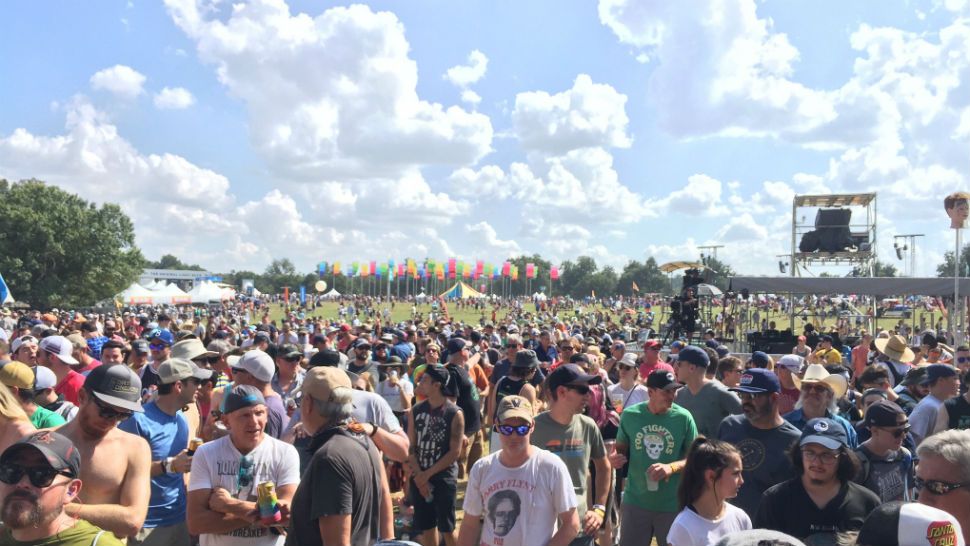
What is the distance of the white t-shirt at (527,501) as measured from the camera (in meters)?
3.31

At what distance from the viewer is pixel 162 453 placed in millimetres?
4039

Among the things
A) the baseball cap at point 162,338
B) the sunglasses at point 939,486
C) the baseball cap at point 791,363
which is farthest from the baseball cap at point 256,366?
the baseball cap at point 791,363

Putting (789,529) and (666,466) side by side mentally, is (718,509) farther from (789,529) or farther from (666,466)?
(666,466)

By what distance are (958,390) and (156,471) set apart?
6.15 meters

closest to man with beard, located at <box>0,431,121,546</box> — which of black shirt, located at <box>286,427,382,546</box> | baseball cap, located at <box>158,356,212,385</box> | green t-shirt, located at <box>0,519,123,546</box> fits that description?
green t-shirt, located at <box>0,519,123,546</box>

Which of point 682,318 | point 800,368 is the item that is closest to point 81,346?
point 800,368

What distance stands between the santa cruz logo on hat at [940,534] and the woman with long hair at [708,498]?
4.73 feet

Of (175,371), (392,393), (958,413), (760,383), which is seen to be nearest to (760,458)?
(760,383)

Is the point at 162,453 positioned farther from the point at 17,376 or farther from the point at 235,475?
the point at 235,475

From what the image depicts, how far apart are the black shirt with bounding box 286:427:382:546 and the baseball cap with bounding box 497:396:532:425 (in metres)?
0.72

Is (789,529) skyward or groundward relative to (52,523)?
groundward

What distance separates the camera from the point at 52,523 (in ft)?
6.91

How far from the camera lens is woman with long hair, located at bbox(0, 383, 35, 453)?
3217 mm

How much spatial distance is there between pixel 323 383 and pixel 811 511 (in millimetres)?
2262
